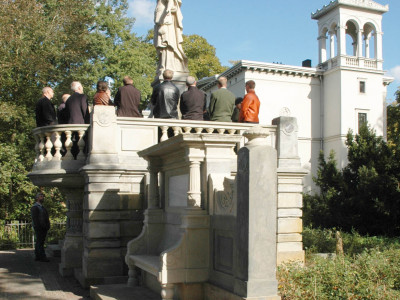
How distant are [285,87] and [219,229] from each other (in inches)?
1477

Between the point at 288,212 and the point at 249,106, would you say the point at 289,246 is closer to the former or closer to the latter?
the point at 288,212

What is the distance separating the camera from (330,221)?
27812mm

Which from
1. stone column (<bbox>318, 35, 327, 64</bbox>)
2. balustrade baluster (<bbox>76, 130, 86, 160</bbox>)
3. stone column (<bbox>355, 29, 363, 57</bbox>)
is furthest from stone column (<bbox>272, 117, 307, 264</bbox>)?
stone column (<bbox>318, 35, 327, 64</bbox>)

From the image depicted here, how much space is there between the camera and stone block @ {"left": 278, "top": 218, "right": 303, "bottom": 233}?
40.7 feet

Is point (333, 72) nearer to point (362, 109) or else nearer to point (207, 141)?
point (362, 109)

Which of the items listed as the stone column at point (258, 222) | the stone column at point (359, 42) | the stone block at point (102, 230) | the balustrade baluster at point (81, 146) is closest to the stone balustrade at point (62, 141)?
the balustrade baluster at point (81, 146)

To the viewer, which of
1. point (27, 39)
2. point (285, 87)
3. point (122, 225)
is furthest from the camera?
point (285, 87)

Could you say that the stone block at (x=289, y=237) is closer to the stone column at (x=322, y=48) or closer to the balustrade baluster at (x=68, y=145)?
the balustrade baluster at (x=68, y=145)

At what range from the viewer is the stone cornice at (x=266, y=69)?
4156 centimetres

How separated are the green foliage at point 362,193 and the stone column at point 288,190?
14.7m

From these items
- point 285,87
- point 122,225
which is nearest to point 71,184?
point 122,225

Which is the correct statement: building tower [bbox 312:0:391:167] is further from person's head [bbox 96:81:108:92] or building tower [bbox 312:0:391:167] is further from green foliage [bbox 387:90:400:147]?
person's head [bbox 96:81:108:92]

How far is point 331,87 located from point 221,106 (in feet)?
110

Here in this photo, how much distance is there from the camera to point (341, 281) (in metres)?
7.98
